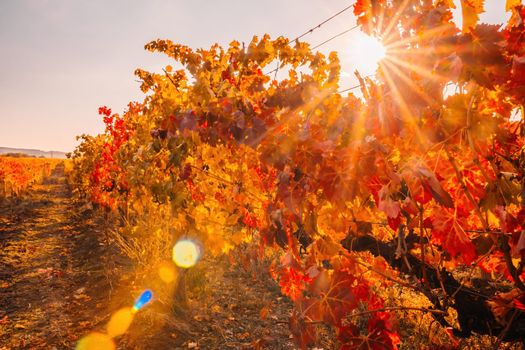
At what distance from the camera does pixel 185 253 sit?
4.63 metres

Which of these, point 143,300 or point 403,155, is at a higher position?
point 403,155

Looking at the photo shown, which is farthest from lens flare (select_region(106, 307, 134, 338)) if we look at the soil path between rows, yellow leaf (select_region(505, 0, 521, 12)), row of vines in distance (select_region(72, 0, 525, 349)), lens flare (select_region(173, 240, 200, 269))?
yellow leaf (select_region(505, 0, 521, 12))

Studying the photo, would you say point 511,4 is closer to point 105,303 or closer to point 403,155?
point 403,155

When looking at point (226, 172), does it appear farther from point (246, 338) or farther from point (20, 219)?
point (20, 219)

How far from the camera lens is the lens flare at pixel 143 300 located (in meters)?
4.69

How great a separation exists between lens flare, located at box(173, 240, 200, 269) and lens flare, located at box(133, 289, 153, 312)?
0.85m

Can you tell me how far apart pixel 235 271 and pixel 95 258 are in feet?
10.7

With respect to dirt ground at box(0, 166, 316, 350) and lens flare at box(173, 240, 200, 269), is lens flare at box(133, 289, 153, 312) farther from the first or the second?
lens flare at box(173, 240, 200, 269)

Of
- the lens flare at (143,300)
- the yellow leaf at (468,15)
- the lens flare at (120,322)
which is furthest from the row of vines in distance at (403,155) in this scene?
the lens flare at (143,300)

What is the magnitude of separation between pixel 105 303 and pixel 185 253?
1697 mm

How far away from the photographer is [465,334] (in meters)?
2.04

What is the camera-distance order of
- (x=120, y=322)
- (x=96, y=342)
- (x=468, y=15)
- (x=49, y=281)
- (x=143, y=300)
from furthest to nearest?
1. (x=49, y=281)
2. (x=143, y=300)
3. (x=120, y=322)
4. (x=96, y=342)
5. (x=468, y=15)

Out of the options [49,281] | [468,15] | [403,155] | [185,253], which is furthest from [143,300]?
[468,15]

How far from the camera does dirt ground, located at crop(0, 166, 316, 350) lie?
13.6 ft
